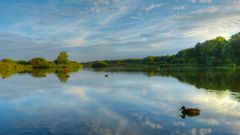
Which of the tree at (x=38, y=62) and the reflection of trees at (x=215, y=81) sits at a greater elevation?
the tree at (x=38, y=62)

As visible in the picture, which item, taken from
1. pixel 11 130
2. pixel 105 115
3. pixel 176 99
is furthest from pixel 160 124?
pixel 176 99

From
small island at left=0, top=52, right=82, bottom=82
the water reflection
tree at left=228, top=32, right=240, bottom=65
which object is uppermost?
tree at left=228, top=32, right=240, bottom=65

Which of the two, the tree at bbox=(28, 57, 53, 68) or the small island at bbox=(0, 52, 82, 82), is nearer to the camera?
the small island at bbox=(0, 52, 82, 82)

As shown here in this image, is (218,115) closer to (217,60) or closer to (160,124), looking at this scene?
(160,124)

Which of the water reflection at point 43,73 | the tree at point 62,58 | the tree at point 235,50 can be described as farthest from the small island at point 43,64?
the tree at point 235,50

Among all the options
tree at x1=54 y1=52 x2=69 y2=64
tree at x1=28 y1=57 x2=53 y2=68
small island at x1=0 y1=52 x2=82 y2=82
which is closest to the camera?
small island at x1=0 y1=52 x2=82 y2=82

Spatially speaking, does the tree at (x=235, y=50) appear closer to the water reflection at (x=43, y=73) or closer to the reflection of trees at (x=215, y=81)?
the reflection of trees at (x=215, y=81)

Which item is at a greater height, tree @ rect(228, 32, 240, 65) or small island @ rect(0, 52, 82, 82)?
tree @ rect(228, 32, 240, 65)

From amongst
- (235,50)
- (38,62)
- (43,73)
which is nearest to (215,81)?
(235,50)

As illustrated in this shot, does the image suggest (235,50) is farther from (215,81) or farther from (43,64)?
(43,64)

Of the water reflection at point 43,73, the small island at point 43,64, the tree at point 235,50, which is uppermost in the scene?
the tree at point 235,50

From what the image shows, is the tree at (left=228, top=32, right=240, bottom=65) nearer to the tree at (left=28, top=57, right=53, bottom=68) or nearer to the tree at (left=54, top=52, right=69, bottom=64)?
the tree at (left=28, top=57, right=53, bottom=68)

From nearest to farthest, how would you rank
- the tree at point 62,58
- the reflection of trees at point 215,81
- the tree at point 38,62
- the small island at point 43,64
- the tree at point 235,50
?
the reflection of trees at point 215,81
the tree at point 235,50
the small island at point 43,64
the tree at point 38,62
the tree at point 62,58

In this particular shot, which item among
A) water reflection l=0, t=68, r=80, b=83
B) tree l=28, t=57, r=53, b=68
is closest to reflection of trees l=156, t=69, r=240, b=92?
water reflection l=0, t=68, r=80, b=83
